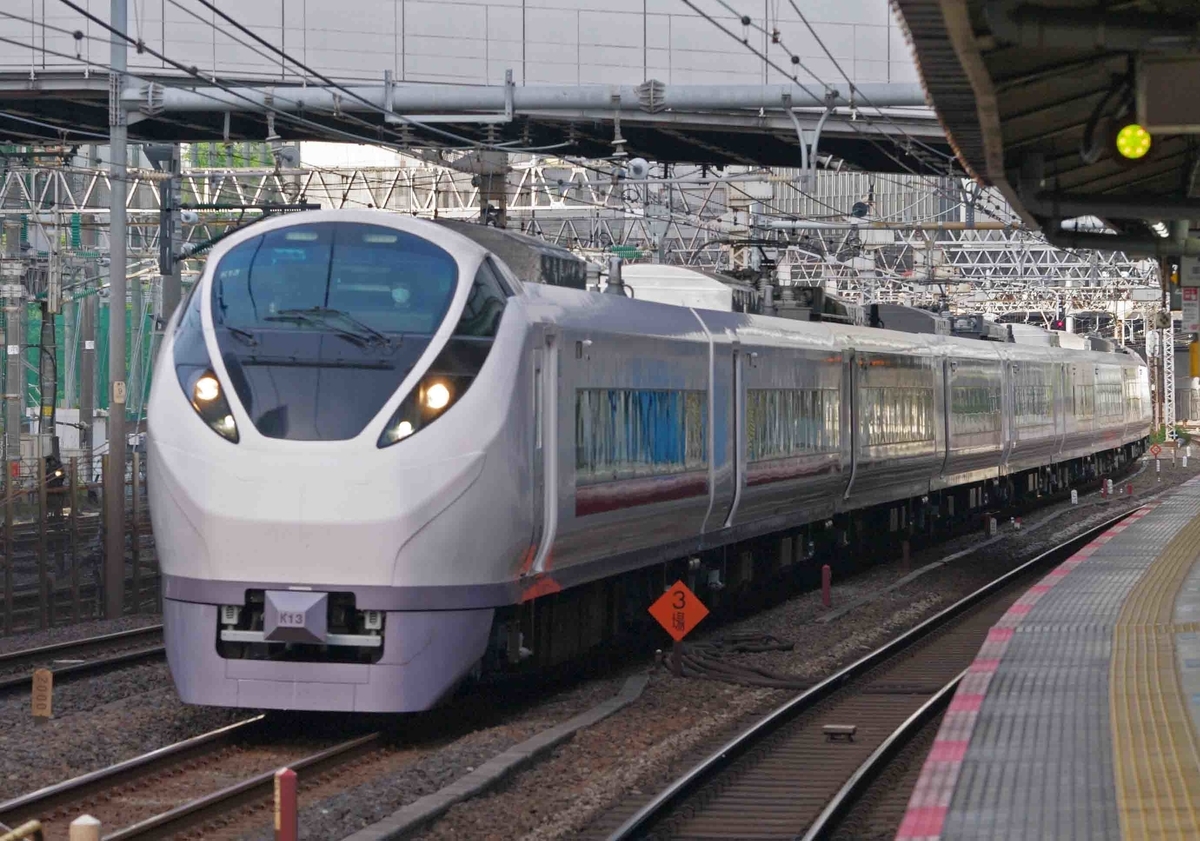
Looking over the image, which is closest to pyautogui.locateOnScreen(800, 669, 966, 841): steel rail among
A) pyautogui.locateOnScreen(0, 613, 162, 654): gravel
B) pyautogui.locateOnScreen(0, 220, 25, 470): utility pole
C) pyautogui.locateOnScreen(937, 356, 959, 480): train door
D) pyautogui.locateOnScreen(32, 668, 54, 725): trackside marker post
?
pyautogui.locateOnScreen(32, 668, 54, 725): trackside marker post

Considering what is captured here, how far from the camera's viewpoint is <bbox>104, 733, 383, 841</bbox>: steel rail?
8695 mm

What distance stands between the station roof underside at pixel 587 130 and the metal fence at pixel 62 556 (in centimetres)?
478

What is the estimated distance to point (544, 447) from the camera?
1196 cm

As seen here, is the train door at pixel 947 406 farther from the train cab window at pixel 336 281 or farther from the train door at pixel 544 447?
the train cab window at pixel 336 281

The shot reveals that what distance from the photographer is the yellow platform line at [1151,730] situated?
7.64 m

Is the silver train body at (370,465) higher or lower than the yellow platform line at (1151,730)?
higher

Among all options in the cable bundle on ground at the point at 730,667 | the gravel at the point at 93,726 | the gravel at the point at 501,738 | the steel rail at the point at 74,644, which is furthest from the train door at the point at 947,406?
the gravel at the point at 93,726

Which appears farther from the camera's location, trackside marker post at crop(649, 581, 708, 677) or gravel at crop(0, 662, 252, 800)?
trackside marker post at crop(649, 581, 708, 677)

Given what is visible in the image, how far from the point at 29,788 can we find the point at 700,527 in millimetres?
7189

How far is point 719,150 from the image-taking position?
91.9ft

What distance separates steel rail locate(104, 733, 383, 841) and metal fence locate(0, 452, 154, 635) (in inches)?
403

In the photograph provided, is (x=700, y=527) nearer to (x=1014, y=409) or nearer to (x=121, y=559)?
(x=121, y=559)

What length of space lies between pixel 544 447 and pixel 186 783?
3.18m

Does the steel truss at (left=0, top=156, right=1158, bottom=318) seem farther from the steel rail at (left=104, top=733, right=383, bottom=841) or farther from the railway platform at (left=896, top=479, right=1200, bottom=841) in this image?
the steel rail at (left=104, top=733, right=383, bottom=841)
